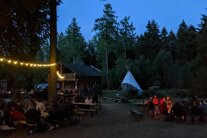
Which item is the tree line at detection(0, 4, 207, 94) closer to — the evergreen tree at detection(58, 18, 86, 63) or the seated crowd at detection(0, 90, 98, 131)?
the evergreen tree at detection(58, 18, 86, 63)

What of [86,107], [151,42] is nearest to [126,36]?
[151,42]

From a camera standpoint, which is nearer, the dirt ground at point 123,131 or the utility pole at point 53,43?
the dirt ground at point 123,131

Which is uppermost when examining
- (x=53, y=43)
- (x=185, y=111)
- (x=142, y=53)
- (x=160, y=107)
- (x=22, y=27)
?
(x=142, y=53)

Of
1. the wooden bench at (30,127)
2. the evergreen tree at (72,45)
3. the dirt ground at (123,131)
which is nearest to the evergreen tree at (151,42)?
the evergreen tree at (72,45)

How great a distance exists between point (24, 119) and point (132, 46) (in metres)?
67.3

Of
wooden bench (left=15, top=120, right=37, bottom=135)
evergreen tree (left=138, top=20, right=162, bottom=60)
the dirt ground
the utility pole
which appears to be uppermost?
evergreen tree (left=138, top=20, right=162, bottom=60)

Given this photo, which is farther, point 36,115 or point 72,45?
point 72,45

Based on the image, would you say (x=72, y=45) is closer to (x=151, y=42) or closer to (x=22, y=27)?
(x=151, y=42)

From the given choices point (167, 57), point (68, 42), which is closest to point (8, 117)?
point (167, 57)

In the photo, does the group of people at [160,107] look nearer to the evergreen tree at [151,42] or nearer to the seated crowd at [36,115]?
the seated crowd at [36,115]

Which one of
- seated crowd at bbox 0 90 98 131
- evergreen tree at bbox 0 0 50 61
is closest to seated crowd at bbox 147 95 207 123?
seated crowd at bbox 0 90 98 131

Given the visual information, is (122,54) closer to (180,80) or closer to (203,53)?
(180,80)

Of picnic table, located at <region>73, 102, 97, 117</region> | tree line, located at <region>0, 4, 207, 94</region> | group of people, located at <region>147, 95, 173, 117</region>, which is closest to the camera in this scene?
group of people, located at <region>147, 95, 173, 117</region>

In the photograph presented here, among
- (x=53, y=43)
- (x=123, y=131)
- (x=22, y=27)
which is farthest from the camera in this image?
(x=53, y=43)
